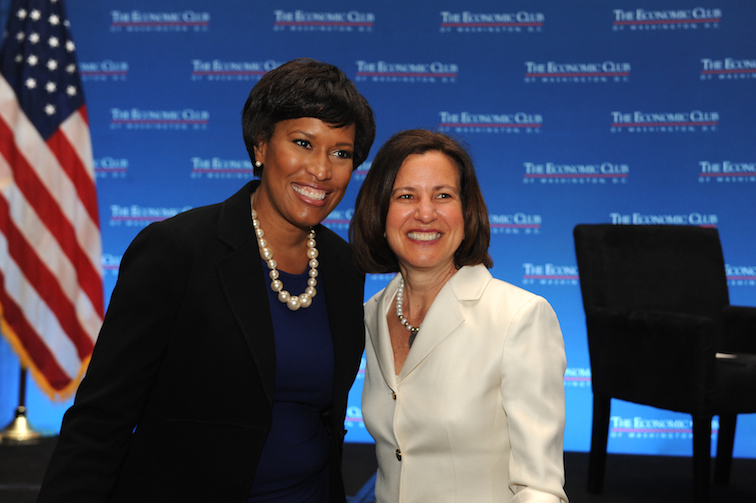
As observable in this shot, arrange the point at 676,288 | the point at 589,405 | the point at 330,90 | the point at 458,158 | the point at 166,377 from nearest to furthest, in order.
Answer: the point at 166,377
the point at 330,90
the point at 458,158
the point at 676,288
the point at 589,405

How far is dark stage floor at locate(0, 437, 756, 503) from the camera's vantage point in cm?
318

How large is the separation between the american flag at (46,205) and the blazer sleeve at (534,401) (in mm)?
3405

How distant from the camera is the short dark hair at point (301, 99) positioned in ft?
5.03

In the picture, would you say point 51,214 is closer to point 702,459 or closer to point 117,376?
point 117,376

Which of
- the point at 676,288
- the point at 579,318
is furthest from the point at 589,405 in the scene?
the point at 676,288

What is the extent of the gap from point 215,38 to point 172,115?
0.62 m

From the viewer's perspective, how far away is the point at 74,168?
413 centimetres

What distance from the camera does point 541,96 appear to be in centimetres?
441

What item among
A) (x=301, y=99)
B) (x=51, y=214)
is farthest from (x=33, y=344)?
(x=301, y=99)

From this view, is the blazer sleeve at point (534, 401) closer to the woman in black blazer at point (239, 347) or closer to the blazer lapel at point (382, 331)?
the blazer lapel at point (382, 331)

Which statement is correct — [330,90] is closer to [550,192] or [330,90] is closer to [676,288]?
[676,288]

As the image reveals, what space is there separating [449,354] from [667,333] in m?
1.85

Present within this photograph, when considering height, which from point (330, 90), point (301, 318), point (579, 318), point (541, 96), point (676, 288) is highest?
point (541, 96)

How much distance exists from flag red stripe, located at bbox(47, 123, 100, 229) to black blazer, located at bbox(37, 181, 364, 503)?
A: 9.94ft
